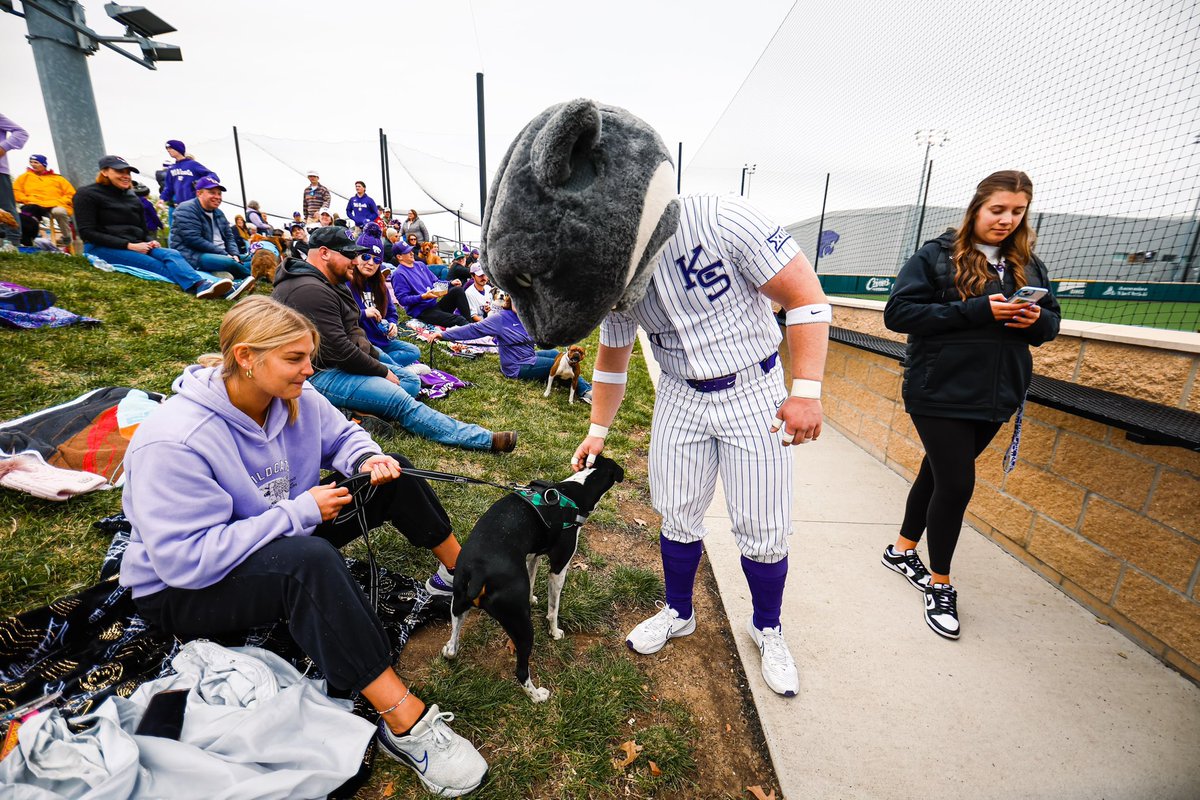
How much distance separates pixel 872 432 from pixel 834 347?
41.0 inches

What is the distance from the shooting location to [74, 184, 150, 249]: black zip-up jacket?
5879 millimetres

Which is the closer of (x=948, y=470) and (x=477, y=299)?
(x=948, y=470)

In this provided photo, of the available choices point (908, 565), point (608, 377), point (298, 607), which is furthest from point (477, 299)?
point (298, 607)

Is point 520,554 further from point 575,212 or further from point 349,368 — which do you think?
point 349,368

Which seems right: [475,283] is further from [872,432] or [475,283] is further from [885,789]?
[885,789]

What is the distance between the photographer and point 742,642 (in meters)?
2.20

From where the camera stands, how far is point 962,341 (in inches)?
85.3

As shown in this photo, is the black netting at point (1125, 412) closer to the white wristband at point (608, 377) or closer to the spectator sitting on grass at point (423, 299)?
the white wristband at point (608, 377)

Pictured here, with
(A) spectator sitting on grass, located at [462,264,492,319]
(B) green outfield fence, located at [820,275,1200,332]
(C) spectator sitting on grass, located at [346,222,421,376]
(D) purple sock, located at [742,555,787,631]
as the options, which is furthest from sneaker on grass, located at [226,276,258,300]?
(B) green outfield fence, located at [820,275,1200,332]

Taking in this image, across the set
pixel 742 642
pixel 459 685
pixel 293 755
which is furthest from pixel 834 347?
pixel 293 755

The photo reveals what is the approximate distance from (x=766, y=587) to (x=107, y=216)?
27.3 feet

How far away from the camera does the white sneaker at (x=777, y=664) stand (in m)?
1.93

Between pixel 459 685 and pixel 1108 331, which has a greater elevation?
pixel 1108 331

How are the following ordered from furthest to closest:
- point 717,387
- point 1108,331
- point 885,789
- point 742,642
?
point 1108,331 → point 742,642 → point 717,387 → point 885,789
